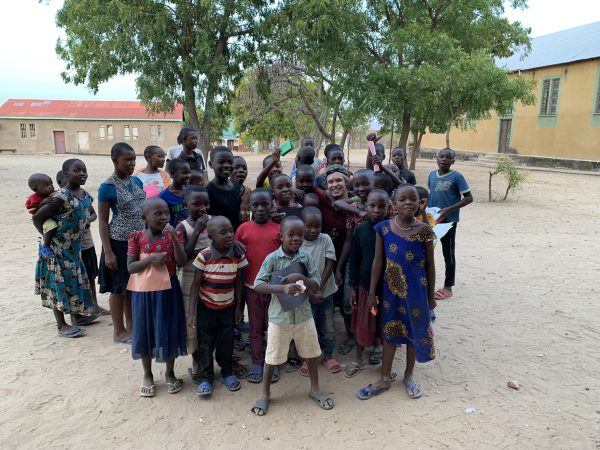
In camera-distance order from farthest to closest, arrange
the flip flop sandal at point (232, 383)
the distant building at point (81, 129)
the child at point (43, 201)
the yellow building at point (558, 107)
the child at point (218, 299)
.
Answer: the distant building at point (81, 129) → the yellow building at point (558, 107) → the child at point (43, 201) → the flip flop sandal at point (232, 383) → the child at point (218, 299)

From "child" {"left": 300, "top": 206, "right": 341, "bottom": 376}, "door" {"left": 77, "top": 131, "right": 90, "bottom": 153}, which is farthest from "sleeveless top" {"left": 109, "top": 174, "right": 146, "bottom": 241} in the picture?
"door" {"left": 77, "top": 131, "right": 90, "bottom": 153}

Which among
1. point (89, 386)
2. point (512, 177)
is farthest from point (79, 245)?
point (512, 177)

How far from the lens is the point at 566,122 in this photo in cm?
2370

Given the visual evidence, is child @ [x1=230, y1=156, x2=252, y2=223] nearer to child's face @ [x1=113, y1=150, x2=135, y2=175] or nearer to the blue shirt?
child's face @ [x1=113, y1=150, x2=135, y2=175]

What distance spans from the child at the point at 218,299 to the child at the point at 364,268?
0.81 metres

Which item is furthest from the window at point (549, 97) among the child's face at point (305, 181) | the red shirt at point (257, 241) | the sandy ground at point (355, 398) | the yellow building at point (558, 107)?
the red shirt at point (257, 241)

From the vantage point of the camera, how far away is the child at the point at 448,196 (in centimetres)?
486

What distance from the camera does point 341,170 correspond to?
13.6 feet

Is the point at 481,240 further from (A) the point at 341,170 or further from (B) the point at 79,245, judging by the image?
(B) the point at 79,245

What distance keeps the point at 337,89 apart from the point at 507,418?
13045mm

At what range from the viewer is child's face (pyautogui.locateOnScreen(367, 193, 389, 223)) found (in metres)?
3.08

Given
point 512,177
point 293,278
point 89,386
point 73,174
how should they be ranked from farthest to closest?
point 512,177, point 73,174, point 89,386, point 293,278

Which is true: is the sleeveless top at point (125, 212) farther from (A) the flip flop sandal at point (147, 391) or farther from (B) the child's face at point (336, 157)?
(B) the child's face at point (336, 157)

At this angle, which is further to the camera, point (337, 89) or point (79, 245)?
point (337, 89)
